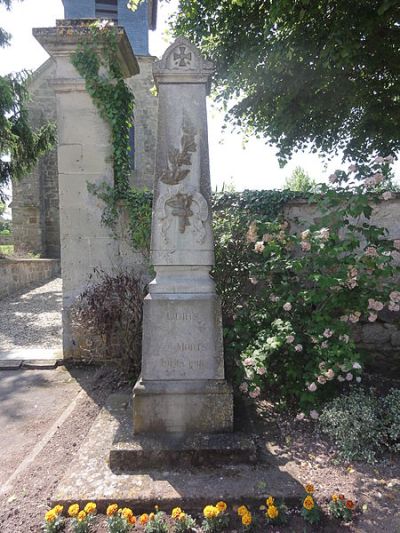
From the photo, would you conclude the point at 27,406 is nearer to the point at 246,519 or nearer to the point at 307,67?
the point at 246,519

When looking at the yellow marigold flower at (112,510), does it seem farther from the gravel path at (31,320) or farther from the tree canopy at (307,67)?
the tree canopy at (307,67)

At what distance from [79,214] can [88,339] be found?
1.59m

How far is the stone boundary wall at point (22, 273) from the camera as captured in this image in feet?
33.5

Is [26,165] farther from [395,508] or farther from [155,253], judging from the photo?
[395,508]

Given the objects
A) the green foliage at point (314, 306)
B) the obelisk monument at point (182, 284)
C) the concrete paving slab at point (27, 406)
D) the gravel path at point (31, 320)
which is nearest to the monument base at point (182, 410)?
the obelisk monument at point (182, 284)

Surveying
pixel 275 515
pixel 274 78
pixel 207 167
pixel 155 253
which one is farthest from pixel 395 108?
pixel 275 515

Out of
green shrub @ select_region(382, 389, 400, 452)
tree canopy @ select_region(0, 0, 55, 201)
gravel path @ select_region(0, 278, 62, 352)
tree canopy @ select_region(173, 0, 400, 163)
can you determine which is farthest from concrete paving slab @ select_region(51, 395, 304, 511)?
tree canopy @ select_region(0, 0, 55, 201)

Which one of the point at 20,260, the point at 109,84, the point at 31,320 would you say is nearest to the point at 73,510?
the point at 109,84

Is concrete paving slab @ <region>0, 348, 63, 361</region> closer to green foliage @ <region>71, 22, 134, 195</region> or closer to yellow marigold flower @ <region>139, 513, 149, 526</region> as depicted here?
green foliage @ <region>71, 22, 134, 195</region>

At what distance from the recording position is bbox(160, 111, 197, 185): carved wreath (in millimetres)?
2918

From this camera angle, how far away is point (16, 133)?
Result: 9.62 m

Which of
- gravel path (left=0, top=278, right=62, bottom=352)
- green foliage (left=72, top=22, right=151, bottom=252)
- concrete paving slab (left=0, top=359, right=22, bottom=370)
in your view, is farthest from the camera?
gravel path (left=0, top=278, right=62, bottom=352)

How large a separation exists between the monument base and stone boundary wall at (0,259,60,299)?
27.9 ft

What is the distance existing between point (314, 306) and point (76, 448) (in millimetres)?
2452
